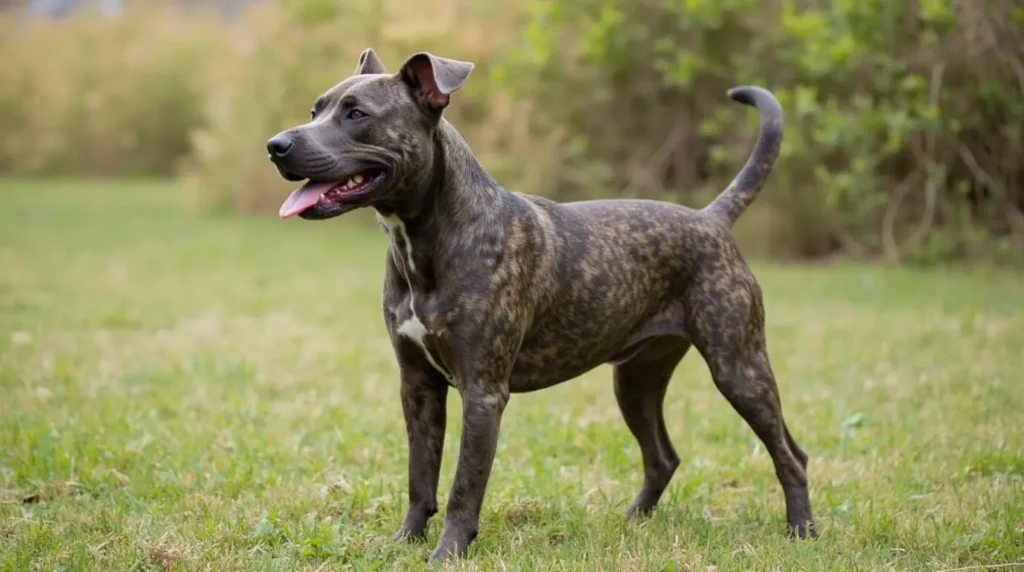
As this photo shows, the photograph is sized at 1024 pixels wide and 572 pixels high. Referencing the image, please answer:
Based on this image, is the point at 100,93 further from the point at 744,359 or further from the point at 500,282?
the point at 744,359

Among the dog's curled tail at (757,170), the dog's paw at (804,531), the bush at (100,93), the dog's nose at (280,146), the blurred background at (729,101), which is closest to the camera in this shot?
the dog's nose at (280,146)

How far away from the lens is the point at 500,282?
→ 4.25 metres

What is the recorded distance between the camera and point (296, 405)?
715cm

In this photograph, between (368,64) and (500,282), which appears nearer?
(500,282)

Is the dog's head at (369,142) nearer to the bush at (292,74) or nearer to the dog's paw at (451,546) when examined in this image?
the dog's paw at (451,546)

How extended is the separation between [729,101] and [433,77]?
13093 mm

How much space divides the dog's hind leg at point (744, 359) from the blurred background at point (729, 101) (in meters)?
9.26

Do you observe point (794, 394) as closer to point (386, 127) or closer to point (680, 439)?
point (680, 439)

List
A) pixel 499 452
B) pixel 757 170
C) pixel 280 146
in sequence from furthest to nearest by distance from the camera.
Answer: pixel 499 452 < pixel 757 170 < pixel 280 146

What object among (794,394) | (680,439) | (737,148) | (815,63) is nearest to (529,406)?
(680,439)

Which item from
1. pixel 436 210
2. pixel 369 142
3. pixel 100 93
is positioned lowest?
pixel 100 93

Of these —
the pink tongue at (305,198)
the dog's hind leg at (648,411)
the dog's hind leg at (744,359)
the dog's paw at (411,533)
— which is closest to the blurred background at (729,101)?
the dog's hind leg at (648,411)

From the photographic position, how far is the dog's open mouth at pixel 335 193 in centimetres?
398

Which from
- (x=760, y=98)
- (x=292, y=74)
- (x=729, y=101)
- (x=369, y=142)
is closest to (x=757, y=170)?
(x=760, y=98)
